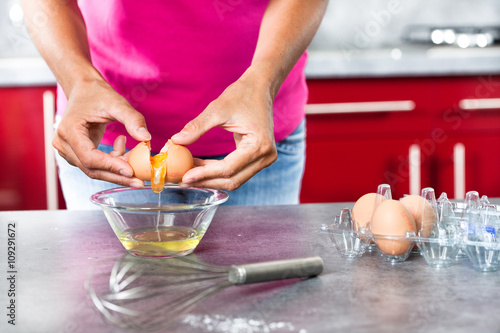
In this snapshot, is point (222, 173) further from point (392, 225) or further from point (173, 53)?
point (173, 53)

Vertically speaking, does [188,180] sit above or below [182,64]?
below

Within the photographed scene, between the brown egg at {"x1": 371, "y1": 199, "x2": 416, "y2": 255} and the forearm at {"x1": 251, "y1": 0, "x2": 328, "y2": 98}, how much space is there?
297 millimetres

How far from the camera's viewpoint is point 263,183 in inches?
47.4

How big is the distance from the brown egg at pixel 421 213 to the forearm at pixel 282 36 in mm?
286

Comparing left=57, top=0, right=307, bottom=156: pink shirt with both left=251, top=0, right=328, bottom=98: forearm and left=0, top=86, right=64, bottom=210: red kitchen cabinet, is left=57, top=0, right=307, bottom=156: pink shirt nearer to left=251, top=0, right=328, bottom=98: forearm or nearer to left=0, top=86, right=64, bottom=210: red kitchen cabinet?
left=251, top=0, right=328, bottom=98: forearm

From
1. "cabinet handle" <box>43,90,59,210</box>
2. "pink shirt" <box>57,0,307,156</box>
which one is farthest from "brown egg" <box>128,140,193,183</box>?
"cabinet handle" <box>43,90,59,210</box>

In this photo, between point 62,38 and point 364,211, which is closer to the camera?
point 364,211

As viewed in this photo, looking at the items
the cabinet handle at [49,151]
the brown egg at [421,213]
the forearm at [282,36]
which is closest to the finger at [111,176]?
the forearm at [282,36]

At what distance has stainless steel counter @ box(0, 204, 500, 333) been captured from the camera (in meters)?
0.55

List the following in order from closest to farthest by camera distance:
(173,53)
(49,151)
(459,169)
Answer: (173,53), (49,151), (459,169)

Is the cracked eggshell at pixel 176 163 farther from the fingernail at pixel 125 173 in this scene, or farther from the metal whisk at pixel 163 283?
the metal whisk at pixel 163 283

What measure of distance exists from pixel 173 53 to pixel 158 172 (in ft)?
1.26

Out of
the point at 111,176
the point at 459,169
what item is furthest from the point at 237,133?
the point at 459,169

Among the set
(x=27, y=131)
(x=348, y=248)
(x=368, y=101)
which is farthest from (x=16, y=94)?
(x=348, y=248)
